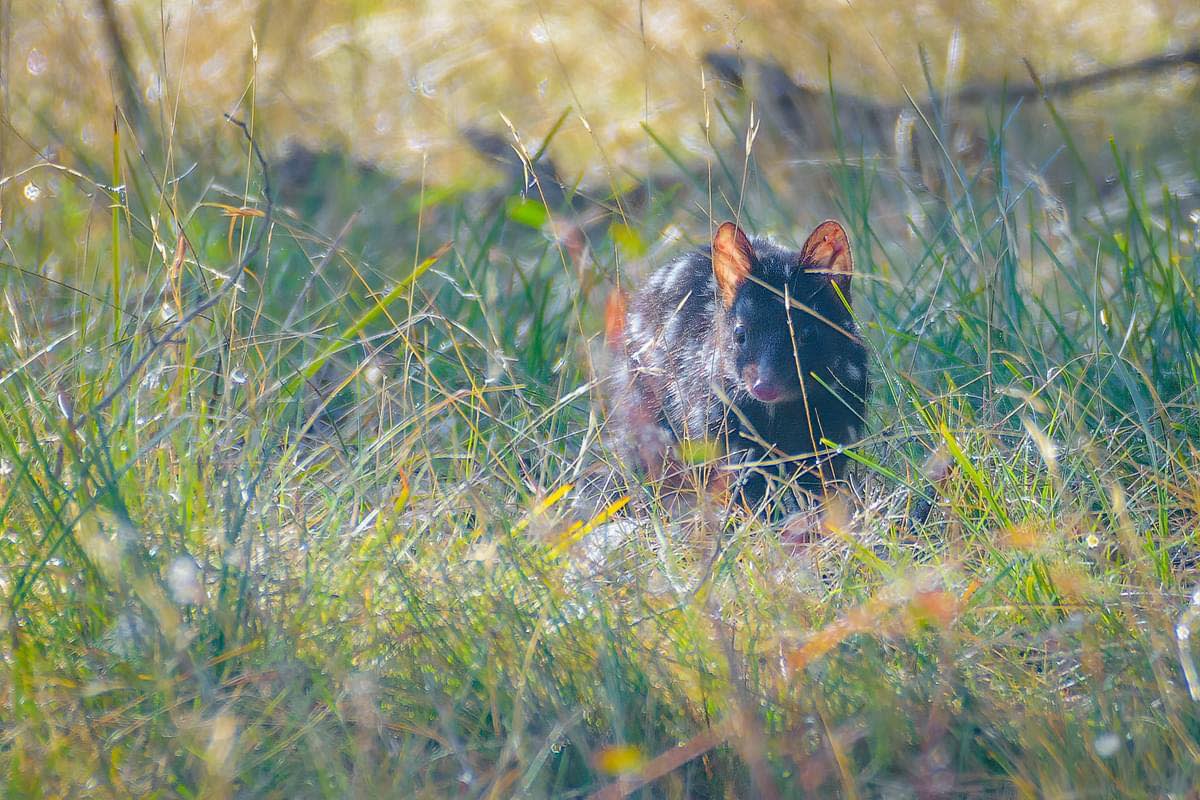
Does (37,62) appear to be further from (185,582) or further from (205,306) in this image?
(185,582)

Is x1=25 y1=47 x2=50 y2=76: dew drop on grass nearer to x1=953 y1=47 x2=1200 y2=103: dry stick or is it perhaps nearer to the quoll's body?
the quoll's body

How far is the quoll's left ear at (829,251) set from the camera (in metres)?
3.21

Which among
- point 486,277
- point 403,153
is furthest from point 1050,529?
point 403,153

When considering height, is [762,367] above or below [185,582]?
below

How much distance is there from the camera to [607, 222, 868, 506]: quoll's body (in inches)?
128

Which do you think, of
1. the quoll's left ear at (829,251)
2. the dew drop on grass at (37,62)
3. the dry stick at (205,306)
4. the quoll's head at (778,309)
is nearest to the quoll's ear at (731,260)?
the quoll's head at (778,309)

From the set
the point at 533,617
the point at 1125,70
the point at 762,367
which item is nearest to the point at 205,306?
the point at 533,617

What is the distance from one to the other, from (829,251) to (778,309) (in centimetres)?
22

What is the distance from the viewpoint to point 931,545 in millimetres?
2299

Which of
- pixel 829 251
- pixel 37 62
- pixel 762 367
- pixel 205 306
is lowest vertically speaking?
pixel 762 367

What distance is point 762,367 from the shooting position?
326 cm

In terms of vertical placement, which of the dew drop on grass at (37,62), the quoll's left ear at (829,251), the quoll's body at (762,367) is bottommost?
the quoll's body at (762,367)

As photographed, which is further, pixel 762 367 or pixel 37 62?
pixel 37 62

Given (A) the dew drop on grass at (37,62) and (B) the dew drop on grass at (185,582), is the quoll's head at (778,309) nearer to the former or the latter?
(B) the dew drop on grass at (185,582)
